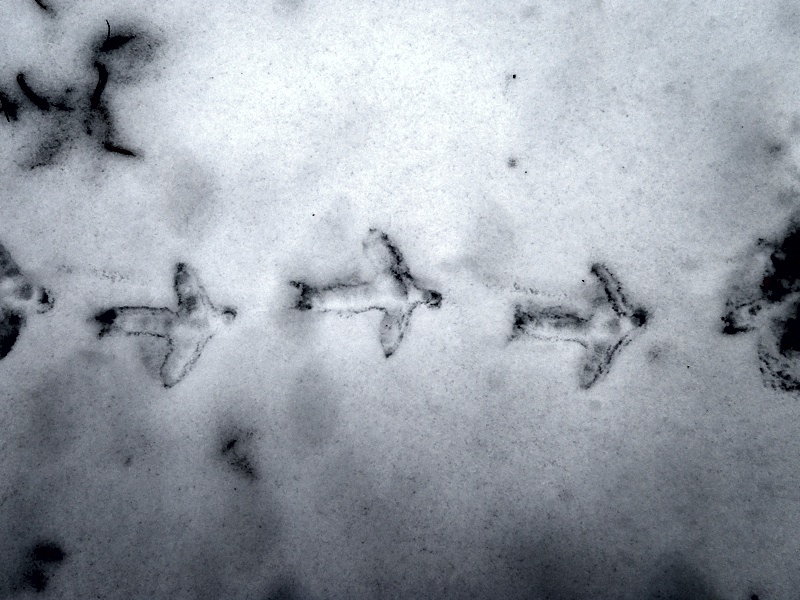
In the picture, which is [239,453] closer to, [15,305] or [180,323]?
[180,323]

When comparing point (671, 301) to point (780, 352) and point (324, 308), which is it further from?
point (324, 308)

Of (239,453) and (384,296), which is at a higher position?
(384,296)

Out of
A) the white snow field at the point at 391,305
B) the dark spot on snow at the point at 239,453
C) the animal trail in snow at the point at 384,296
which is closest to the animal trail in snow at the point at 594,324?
the white snow field at the point at 391,305

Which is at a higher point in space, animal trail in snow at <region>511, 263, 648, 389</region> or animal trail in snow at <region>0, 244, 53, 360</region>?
animal trail in snow at <region>511, 263, 648, 389</region>

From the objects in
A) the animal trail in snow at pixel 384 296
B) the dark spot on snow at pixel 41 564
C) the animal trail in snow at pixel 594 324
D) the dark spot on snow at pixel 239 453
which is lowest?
the dark spot on snow at pixel 41 564

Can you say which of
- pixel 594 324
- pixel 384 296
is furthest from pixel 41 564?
pixel 594 324

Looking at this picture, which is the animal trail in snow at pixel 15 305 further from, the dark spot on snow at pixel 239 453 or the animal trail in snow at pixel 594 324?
the animal trail in snow at pixel 594 324

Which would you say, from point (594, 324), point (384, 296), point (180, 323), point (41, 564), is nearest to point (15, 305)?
point (180, 323)

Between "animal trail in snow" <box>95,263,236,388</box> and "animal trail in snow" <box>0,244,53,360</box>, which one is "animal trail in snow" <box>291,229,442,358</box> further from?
"animal trail in snow" <box>0,244,53,360</box>

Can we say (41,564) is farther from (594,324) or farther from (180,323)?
(594,324)

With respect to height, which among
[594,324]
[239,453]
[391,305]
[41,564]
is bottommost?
[41,564]

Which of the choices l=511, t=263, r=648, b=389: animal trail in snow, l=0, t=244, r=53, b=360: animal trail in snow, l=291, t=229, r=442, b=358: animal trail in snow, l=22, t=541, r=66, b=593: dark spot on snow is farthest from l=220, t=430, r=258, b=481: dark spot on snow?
l=511, t=263, r=648, b=389: animal trail in snow
